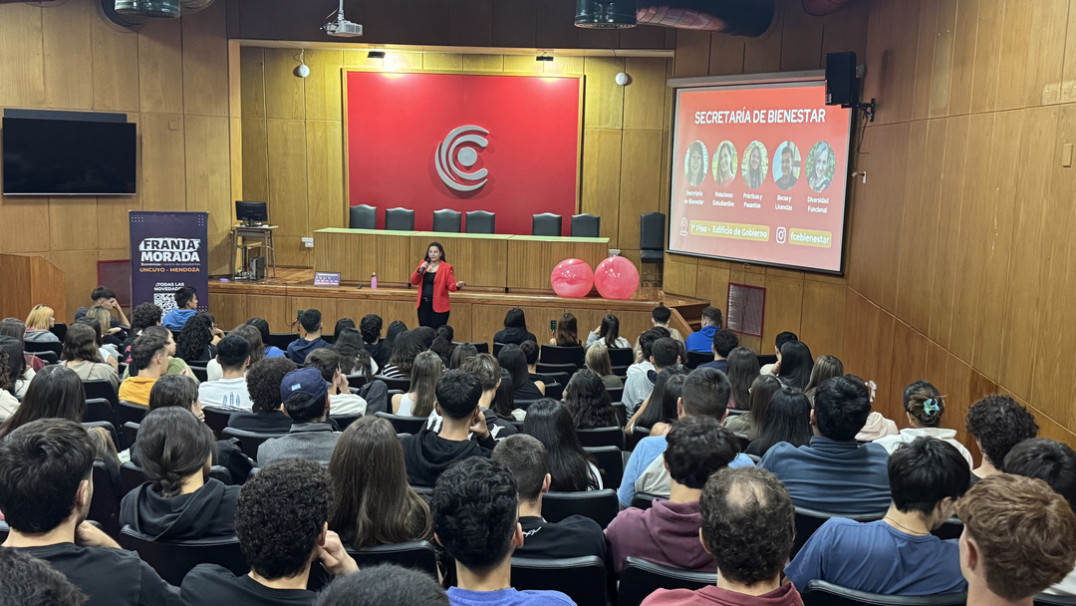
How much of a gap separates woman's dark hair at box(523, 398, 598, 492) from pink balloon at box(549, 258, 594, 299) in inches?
271

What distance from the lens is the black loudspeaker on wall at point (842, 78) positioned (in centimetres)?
871

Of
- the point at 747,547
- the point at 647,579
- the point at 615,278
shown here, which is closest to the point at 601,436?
the point at 647,579

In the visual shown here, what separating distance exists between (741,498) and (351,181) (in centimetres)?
1169

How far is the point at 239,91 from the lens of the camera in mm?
11820

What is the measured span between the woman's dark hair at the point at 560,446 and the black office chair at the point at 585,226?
28.2ft

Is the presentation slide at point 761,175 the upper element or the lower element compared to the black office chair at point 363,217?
upper

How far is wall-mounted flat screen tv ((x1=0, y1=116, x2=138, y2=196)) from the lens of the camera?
33.1 ft

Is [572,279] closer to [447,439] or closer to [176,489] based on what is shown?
[447,439]

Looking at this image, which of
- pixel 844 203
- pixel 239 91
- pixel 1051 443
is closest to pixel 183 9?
pixel 239 91

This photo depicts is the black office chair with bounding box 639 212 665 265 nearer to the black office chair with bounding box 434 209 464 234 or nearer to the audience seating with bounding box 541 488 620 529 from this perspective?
the black office chair with bounding box 434 209 464 234

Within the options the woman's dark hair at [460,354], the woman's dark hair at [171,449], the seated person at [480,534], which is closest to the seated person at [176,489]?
the woman's dark hair at [171,449]

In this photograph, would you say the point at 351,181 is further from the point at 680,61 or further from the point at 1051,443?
the point at 1051,443

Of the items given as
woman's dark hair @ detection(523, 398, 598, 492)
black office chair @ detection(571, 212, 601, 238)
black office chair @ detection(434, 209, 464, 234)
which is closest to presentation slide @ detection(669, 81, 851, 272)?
black office chair @ detection(571, 212, 601, 238)

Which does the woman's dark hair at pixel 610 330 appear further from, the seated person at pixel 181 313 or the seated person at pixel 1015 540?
the seated person at pixel 1015 540
